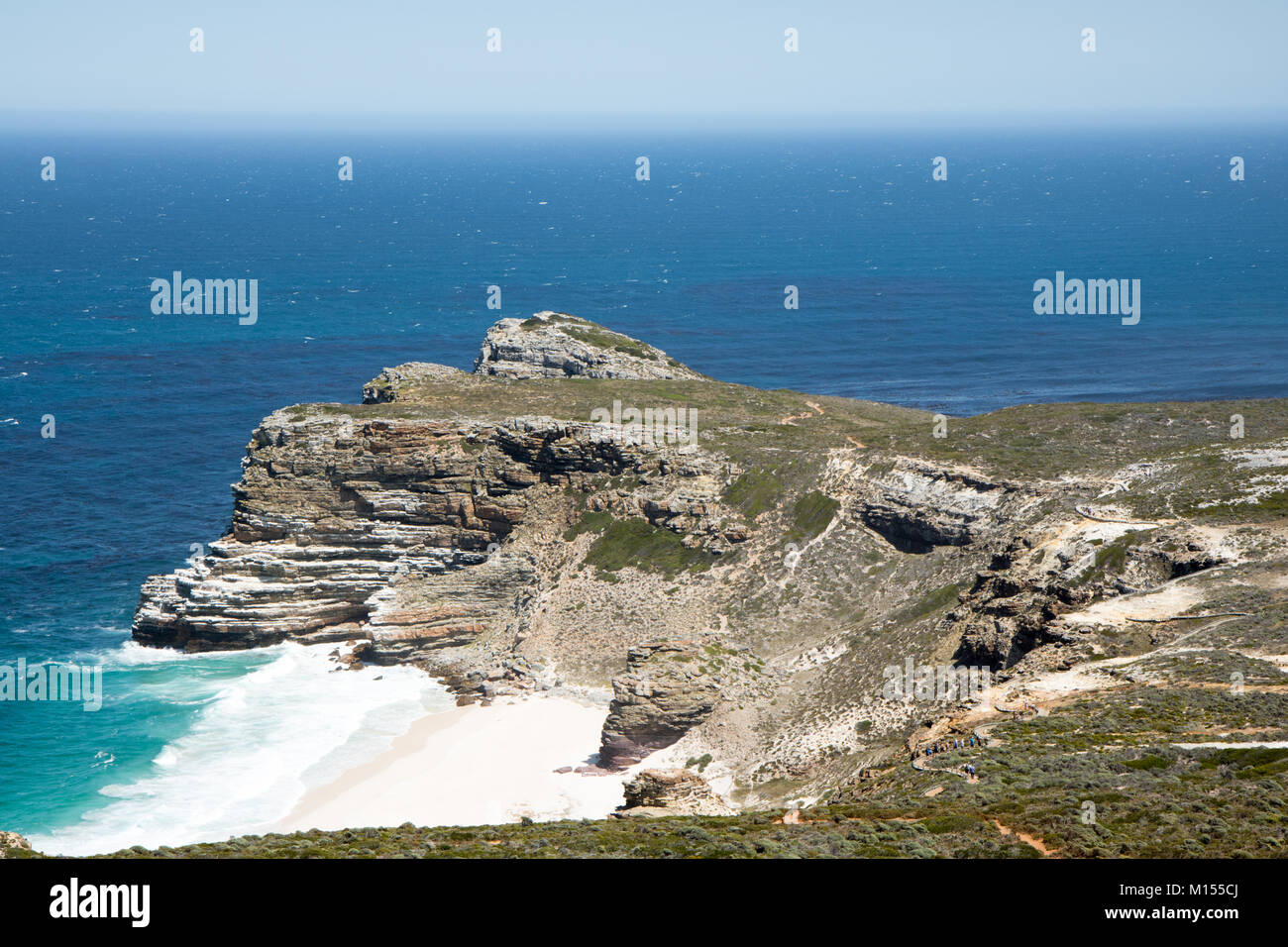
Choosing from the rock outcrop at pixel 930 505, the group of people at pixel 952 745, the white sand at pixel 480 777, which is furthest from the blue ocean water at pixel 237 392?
the group of people at pixel 952 745

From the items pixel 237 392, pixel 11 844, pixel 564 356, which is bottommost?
pixel 11 844

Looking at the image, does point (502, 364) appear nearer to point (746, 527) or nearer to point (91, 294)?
point (746, 527)

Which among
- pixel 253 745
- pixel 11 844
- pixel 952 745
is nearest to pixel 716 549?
pixel 253 745

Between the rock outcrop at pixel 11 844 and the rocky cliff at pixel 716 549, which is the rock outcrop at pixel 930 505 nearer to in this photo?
the rocky cliff at pixel 716 549

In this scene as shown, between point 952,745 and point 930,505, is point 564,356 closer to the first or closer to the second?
point 930,505

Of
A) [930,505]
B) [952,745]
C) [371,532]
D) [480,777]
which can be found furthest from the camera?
[371,532]

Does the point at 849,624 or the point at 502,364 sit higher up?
the point at 502,364

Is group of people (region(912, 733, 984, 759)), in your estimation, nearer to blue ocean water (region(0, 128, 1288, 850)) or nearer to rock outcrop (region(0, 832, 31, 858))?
rock outcrop (region(0, 832, 31, 858))
